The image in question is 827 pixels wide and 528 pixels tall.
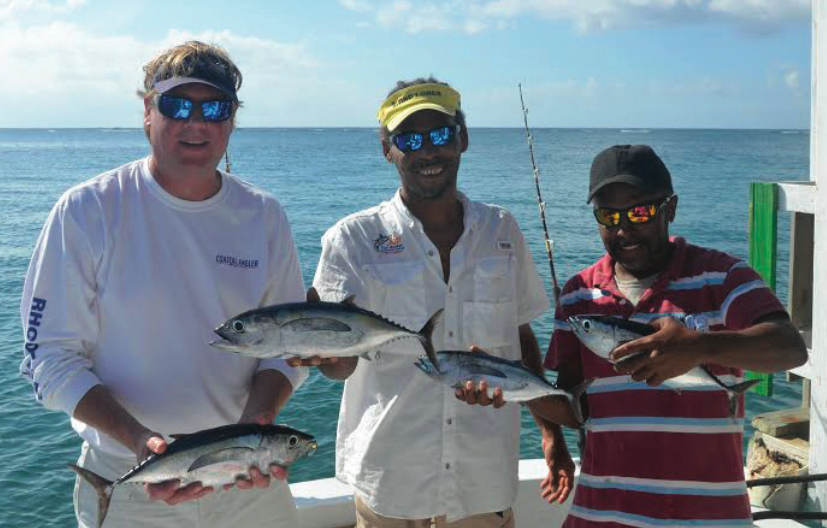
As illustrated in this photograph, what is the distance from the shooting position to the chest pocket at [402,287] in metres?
3.70

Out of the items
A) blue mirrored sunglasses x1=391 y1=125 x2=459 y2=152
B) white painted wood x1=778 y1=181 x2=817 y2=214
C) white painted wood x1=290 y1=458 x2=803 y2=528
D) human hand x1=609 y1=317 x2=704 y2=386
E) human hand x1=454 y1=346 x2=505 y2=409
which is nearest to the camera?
human hand x1=609 y1=317 x2=704 y2=386

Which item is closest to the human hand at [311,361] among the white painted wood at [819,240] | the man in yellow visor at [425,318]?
the man in yellow visor at [425,318]

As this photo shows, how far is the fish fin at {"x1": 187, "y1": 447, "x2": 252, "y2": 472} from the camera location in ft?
8.91

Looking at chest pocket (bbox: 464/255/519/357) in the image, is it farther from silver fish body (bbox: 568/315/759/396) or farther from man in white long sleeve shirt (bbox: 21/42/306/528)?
man in white long sleeve shirt (bbox: 21/42/306/528)

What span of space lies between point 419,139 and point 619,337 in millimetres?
1402

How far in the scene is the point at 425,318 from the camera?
3.70m

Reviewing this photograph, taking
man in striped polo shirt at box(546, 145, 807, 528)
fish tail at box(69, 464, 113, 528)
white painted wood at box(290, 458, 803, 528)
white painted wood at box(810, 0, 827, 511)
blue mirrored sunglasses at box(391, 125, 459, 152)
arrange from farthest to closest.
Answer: white painted wood at box(290, 458, 803, 528) < white painted wood at box(810, 0, 827, 511) < blue mirrored sunglasses at box(391, 125, 459, 152) < man in striped polo shirt at box(546, 145, 807, 528) < fish tail at box(69, 464, 113, 528)

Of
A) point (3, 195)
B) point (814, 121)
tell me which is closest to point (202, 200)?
point (814, 121)

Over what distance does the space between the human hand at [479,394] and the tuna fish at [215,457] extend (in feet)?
2.26

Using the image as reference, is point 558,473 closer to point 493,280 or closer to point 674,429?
point 674,429

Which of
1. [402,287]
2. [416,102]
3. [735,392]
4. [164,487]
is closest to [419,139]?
[416,102]

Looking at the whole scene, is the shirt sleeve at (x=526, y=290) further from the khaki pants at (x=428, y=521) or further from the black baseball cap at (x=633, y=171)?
the khaki pants at (x=428, y=521)

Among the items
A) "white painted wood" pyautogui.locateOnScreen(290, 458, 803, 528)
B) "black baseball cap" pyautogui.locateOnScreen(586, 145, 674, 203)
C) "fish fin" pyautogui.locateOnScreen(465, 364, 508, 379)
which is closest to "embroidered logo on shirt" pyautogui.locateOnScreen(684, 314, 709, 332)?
"black baseball cap" pyautogui.locateOnScreen(586, 145, 674, 203)

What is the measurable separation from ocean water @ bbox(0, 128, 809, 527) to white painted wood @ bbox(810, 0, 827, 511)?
6591 millimetres
